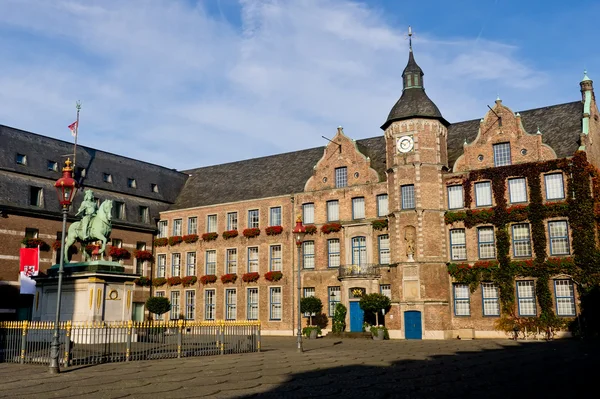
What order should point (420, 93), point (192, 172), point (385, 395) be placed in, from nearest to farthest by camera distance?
point (385, 395), point (420, 93), point (192, 172)

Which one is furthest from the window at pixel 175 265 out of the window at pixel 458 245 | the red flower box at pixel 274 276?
the window at pixel 458 245

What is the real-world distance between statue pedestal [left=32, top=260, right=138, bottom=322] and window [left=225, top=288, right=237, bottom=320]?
20.9 meters

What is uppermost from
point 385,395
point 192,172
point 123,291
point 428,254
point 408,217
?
point 192,172

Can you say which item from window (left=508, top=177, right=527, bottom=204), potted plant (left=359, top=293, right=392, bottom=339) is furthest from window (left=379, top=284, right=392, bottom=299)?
window (left=508, top=177, right=527, bottom=204)

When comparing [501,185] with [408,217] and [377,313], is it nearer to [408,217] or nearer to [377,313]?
[408,217]

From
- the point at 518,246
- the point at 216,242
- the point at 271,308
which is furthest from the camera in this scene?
the point at 216,242

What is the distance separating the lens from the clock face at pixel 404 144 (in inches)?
1481

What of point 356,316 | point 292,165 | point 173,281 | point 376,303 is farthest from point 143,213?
point 376,303

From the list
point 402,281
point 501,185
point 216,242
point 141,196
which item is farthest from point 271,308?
point 501,185

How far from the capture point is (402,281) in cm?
3606

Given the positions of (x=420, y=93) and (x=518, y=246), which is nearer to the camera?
(x=518, y=246)

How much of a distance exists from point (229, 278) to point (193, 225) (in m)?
6.33

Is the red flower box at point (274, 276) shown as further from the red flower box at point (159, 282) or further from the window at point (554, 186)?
the window at point (554, 186)

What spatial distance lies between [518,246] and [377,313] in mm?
9545
